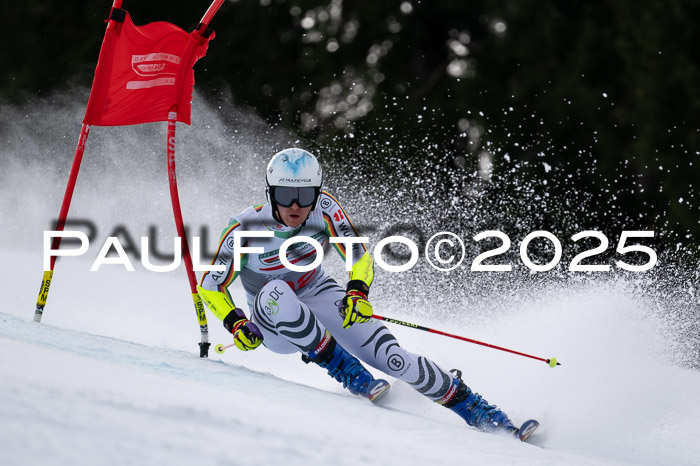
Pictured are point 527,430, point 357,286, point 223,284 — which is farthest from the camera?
point 223,284

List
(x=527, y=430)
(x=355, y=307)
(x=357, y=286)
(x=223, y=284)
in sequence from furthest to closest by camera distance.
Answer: (x=223, y=284) → (x=357, y=286) → (x=355, y=307) → (x=527, y=430)

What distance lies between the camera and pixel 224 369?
433 centimetres

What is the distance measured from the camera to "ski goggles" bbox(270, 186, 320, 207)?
456 centimetres

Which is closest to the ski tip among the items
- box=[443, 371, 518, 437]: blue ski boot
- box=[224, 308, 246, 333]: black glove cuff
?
box=[443, 371, 518, 437]: blue ski boot

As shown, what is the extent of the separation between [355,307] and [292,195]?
64cm

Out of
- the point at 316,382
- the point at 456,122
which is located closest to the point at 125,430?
the point at 316,382

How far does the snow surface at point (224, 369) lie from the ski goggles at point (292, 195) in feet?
2.79

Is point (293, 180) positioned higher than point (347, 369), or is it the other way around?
point (293, 180)

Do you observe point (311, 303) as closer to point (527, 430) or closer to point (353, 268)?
point (353, 268)

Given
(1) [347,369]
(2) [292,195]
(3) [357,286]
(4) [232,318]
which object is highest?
(2) [292,195]

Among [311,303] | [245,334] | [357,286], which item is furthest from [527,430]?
[245,334]

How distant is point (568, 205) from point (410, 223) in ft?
10.5

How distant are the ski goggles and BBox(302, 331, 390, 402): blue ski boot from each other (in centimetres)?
66

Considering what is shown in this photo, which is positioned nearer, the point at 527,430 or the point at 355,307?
the point at 527,430
